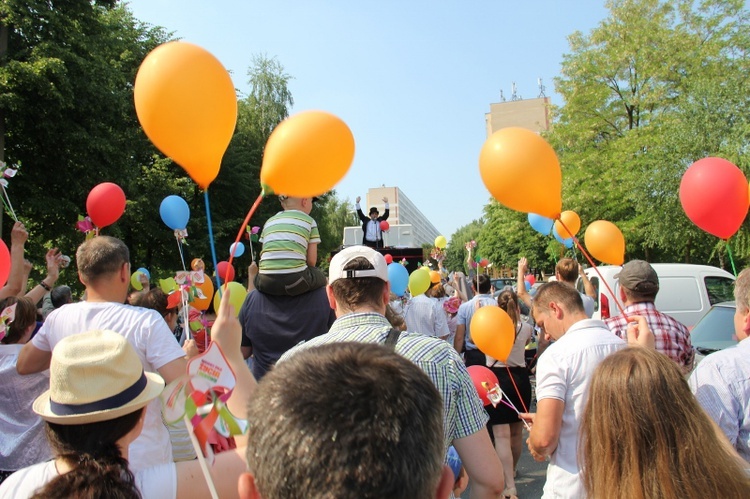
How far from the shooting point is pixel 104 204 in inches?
212

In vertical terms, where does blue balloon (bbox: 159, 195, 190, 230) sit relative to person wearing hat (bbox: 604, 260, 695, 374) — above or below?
above

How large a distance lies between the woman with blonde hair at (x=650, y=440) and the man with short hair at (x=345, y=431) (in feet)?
2.81

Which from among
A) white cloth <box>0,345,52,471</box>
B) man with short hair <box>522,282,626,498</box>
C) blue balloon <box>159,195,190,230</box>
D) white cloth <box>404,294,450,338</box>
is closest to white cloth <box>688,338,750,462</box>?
man with short hair <box>522,282,626,498</box>

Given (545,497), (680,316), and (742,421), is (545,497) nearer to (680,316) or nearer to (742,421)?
(742,421)

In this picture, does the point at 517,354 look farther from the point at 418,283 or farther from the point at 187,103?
the point at 187,103

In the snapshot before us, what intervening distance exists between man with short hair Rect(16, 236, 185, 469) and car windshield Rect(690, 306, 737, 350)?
518 centimetres

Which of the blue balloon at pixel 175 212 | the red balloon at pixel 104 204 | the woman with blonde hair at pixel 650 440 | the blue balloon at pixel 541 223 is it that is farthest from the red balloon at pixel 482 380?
the red balloon at pixel 104 204

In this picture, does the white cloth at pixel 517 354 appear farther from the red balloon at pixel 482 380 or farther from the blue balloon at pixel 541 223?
the blue balloon at pixel 541 223

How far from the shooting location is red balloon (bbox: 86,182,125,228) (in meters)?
5.37

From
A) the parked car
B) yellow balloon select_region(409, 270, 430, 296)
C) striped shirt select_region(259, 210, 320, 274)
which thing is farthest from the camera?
yellow balloon select_region(409, 270, 430, 296)

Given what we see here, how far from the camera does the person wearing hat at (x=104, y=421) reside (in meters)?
1.69

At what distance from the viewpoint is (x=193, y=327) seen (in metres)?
4.41

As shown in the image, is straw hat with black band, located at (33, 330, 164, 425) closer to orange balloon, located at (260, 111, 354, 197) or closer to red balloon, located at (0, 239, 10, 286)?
orange balloon, located at (260, 111, 354, 197)

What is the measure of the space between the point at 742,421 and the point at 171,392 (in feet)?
7.24
